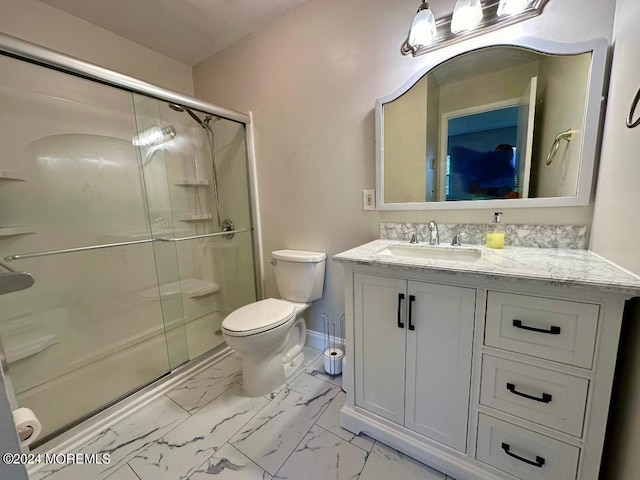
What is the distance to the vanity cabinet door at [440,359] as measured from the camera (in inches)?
37.7

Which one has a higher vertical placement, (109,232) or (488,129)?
(488,129)

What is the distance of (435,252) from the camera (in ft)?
4.35

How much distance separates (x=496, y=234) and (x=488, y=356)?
1.85 ft

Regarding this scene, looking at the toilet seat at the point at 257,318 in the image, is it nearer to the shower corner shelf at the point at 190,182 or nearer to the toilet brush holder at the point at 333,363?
the toilet brush holder at the point at 333,363

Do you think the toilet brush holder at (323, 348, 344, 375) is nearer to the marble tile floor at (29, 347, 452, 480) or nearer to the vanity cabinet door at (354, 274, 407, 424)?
the marble tile floor at (29, 347, 452, 480)

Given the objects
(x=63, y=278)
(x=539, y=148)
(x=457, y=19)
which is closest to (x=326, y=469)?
(x=539, y=148)

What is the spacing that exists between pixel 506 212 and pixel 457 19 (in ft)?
2.97

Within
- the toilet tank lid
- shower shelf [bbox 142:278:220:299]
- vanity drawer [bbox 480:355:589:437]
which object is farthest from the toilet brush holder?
shower shelf [bbox 142:278:220:299]

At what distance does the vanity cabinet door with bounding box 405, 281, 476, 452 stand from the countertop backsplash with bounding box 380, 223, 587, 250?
50 centimetres

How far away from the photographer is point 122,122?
6.25ft

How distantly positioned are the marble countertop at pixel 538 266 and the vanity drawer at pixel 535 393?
0.30 metres

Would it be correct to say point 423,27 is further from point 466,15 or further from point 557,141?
point 557,141

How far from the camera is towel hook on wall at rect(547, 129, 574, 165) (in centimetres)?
111

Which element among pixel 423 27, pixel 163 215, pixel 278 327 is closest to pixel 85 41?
pixel 163 215
